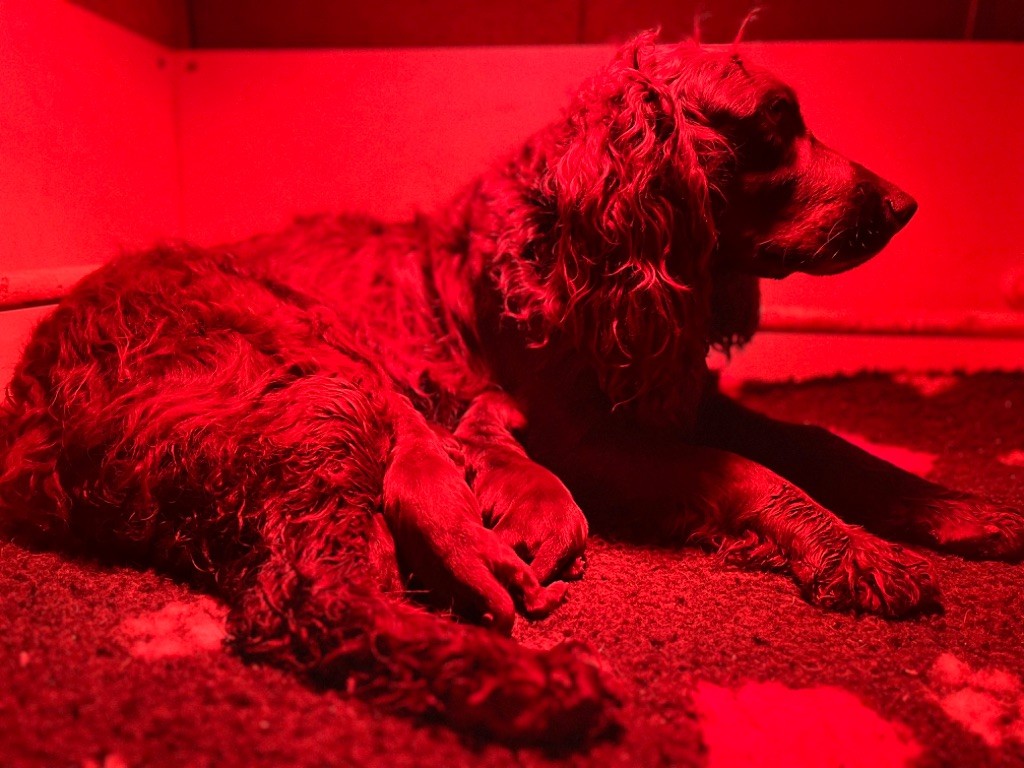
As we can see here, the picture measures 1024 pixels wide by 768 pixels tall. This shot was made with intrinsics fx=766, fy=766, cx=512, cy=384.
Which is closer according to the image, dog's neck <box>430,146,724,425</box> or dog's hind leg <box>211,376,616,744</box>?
dog's hind leg <box>211,376,616,744</box>

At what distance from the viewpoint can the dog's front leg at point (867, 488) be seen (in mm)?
1453

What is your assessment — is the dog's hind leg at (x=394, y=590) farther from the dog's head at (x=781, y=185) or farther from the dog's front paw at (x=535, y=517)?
the dog's head at (x=781, y=185)

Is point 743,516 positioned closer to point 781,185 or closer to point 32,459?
point 781,185

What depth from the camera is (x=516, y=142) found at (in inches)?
93.8

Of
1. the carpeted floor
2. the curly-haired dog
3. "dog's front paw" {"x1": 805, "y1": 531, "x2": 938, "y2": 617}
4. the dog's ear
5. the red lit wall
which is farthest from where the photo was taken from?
the red lit wall

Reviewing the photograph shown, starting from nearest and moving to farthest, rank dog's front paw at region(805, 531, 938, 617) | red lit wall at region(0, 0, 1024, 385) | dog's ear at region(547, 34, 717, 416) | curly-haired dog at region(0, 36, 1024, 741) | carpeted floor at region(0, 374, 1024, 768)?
1. carpeted floor at region(0, 374, 1024, 768)
2. curly-haired dog at region(0, 36, 1024, 741)
3. dog's front paw at region(805, 531, 938, 617)
4. dog's ear at region(547, 34, 717, 416)
5. red lit wall at region(0, 0, 1024, 385)

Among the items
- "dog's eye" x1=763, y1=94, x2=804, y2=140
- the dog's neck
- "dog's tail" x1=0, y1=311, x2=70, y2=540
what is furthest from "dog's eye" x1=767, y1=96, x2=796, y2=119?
"dog's tail" x1=0, y1=311, x2=70, y2=540

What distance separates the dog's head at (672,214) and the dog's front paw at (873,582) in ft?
1.38

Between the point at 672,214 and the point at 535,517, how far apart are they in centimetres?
63

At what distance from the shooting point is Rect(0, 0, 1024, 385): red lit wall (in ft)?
7.56

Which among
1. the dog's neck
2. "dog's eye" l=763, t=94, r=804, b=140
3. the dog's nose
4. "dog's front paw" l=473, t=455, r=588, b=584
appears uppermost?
"dog's eye" l=763, t=94, r=804, b=140

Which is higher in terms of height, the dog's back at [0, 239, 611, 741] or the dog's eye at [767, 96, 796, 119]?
the dog's eye at [767, 96, 796, 119]

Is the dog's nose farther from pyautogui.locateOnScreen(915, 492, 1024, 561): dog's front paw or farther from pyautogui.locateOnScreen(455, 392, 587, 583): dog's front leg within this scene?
pyautogui.locateOnScreen(455, 392, 587, 583): dog's front leg

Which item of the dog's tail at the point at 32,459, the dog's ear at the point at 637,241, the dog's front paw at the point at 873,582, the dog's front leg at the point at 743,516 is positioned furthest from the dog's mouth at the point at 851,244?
the dog's tail at the point at 32,459
